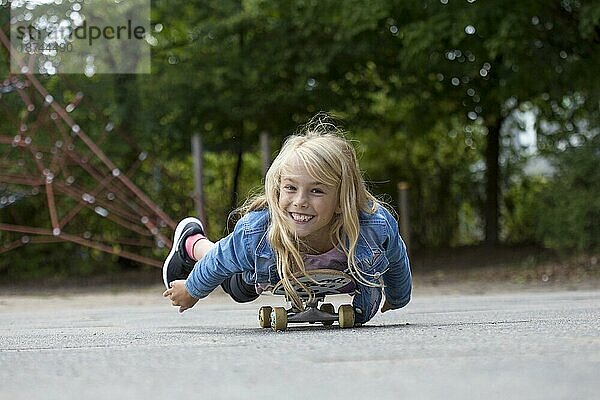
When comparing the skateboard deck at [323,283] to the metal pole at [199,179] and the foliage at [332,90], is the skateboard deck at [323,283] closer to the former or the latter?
the foliage at [332,90]

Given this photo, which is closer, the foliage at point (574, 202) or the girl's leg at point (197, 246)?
the girl's leg at point (197, 246)

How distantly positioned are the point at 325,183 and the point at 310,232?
0.19 meters

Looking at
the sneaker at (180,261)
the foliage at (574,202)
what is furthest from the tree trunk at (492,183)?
the sneaker at (180,261)

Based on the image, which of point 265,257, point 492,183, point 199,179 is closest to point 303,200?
point 265,257

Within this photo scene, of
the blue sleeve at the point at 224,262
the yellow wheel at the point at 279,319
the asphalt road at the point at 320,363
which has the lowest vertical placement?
the asphalt road at the point at 320,363

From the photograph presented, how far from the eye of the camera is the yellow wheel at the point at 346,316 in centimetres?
427

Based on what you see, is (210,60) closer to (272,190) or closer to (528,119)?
(528,119)

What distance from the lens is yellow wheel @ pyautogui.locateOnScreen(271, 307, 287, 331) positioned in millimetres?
4254

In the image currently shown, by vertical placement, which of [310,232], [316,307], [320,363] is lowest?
[320,363]

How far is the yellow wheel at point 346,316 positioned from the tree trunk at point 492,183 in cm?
1263

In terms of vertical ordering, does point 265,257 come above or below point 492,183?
below

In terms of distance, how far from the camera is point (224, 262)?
14.2 ft

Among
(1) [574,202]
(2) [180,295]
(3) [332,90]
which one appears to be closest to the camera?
(2) [180,295]

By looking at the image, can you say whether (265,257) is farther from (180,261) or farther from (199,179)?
(199,179)
